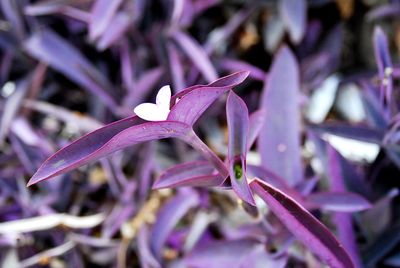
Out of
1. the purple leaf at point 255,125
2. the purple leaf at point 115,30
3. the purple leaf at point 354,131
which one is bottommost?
the purple leaf at point 354,131

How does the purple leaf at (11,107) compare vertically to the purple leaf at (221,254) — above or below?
above

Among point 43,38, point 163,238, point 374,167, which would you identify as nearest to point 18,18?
point 43,38

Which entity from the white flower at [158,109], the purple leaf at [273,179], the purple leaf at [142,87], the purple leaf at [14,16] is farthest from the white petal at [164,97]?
the purple leaf at [14,16]

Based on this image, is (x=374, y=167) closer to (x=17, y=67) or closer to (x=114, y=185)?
(x=114, y=185)

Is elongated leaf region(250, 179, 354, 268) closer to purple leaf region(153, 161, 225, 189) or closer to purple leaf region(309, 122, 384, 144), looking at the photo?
purple leaf region(153, 161, 225, 189)

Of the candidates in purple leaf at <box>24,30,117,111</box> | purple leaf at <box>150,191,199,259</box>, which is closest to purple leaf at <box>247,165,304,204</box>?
purple leaf at <box>150,191,199,259</box>

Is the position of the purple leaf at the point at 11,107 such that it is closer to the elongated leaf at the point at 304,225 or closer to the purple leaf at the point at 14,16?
the purple leaf at the point at 14,16
